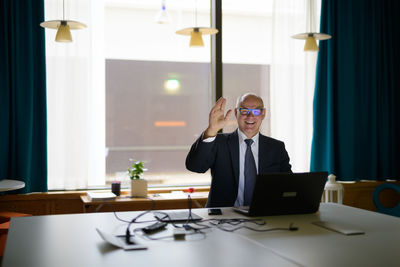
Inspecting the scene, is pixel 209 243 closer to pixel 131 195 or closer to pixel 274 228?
pixel 274 228

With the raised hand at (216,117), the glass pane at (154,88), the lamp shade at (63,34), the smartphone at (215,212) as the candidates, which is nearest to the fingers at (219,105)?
the raised hand at (216,117)

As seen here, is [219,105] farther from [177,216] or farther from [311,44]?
[311,44]

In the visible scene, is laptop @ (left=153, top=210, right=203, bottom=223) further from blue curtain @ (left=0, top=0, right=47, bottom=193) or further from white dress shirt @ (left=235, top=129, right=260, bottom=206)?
blue curtain @ (left=0, top=0, right=47, bottom=193)

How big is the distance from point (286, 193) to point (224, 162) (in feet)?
2.57

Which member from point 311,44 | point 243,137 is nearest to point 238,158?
point 243,137

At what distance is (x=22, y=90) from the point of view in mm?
3955

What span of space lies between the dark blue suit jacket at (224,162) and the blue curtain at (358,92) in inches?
68.4

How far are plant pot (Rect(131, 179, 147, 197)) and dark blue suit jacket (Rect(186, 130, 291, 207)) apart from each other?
1.17 metres

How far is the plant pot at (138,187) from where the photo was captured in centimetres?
405

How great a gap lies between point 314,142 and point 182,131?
141 cm

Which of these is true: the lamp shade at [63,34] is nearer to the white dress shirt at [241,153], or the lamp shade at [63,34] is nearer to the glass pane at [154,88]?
the glass pane at [154,88]

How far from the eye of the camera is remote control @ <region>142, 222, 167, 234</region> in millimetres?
1972

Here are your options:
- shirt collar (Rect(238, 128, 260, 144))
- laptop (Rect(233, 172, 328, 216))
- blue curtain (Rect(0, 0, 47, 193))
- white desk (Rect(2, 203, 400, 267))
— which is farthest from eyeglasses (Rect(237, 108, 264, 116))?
blue curtain (Rect(0, 0, 47, 193))

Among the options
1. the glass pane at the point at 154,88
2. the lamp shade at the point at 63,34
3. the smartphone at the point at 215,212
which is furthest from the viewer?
the glass pane at the point at 154,88
